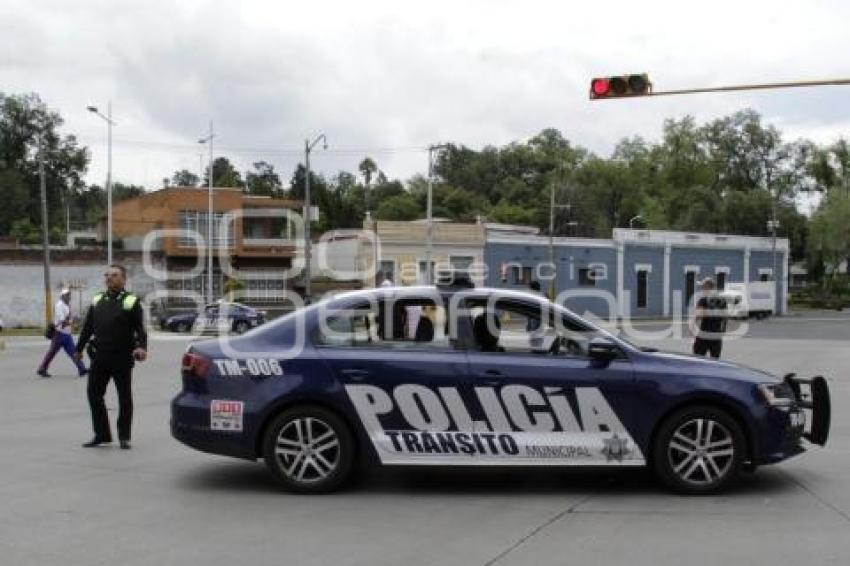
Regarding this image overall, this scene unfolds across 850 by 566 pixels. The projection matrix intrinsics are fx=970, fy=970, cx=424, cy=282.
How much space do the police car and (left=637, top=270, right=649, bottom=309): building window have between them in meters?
56.4

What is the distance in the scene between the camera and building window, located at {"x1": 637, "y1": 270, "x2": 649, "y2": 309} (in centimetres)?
6291

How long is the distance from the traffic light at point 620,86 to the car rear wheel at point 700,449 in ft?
37.1

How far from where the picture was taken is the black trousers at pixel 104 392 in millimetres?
9156

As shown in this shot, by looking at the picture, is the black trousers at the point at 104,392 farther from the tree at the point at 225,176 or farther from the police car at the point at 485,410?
the tree at the point at 225,176

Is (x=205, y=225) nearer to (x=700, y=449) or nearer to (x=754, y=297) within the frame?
(x=754, y=297)

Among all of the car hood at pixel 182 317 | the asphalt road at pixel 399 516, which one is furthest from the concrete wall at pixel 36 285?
the asphalt road at pixel 399 516

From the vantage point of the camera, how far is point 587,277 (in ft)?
199

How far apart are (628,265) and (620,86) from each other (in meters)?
45.4

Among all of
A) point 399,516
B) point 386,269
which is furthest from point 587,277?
point 399,516

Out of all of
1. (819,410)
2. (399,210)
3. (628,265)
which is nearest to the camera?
(819,410)

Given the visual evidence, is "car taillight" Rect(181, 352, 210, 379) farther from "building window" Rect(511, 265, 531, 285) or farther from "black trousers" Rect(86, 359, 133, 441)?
"building window" Rect(511, 265, 531, 285)

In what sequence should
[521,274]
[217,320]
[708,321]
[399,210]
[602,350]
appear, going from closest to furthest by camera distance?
[602,350]
[708,321]
[217,320]
[521,274]
[399,210]

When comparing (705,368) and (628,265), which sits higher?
(705,368)

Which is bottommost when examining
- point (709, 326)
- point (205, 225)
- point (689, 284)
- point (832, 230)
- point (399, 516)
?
point (689, 284)
